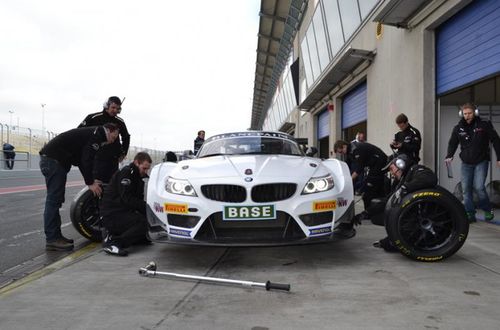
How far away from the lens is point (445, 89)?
720 cm

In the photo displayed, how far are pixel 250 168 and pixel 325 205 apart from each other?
0.74 m

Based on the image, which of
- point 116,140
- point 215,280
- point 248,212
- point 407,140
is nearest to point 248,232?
point 248,212

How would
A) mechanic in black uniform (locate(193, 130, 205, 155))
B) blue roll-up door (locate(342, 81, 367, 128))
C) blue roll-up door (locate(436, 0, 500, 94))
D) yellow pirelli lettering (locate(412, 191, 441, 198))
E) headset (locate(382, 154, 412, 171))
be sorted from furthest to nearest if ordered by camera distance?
blue roll-up door (locate(342, 81, 367, 128))
mechanic in black uniform (locate(193, 130, 205, 155))
blue roll-up door (locate(436, 0, 500, 94))
headset (locate(382, 154, 412, 171))
yellow pirelli lettering (locate(412, 191, 441, 198))

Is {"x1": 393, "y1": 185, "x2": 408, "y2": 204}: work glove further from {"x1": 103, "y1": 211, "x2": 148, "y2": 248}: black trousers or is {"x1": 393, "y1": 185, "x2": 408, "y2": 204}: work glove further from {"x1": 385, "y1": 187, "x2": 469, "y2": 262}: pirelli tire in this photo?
{"x1": 103, "y1": 211, "x2": 148, "y2": 248}: black trousers

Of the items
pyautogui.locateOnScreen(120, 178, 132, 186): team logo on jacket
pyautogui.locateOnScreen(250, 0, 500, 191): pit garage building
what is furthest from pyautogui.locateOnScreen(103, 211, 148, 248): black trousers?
pyautogui.locateOnScreen(250, 0, 500, 191): pit garage building

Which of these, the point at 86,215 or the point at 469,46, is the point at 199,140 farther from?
the point at 469,46

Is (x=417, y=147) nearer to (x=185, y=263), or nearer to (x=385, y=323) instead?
(x=185, y=263)

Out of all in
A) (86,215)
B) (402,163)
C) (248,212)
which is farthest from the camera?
(86,215)

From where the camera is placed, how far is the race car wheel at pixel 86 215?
4785mm

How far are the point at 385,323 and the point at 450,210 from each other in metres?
1.70

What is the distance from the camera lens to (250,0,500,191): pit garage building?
6.40m

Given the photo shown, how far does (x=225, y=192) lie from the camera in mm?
3625

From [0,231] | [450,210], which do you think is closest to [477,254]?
[450,210]

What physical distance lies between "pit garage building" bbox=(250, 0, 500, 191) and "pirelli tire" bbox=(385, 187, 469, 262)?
2.96 metres
